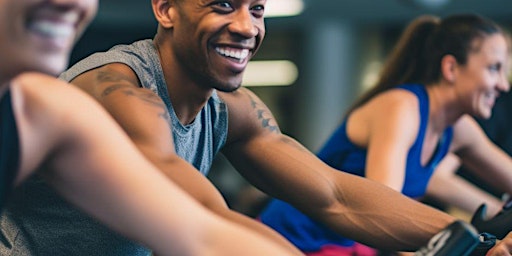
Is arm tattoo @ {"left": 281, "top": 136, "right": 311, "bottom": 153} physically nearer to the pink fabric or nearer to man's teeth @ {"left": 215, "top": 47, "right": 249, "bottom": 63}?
man's teeth @ {"left": 215, "top": 47, "right": 249, "bottom": 63}

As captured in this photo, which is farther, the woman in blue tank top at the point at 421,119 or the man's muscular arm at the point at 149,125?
the woman in blue tank top at the point at 421,119

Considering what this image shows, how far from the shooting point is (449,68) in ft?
10.3

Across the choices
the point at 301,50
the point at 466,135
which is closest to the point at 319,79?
the point at 301,50

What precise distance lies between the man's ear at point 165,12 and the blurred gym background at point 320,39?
5716mm

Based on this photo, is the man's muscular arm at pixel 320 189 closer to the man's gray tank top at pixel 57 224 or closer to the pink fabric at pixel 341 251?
the man's gray tank top at pixel 57 224

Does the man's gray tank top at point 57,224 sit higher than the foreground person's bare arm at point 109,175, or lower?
lower

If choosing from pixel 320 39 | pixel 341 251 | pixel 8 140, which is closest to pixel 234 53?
pixel 8 140

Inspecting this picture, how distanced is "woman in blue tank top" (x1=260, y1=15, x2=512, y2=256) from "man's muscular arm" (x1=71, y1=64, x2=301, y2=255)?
105 centimetres

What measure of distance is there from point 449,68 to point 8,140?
206 centimetres

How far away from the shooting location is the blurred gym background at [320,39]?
8109 mm

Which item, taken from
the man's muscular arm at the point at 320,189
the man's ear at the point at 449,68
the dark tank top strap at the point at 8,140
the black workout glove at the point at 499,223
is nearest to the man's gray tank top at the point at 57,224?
the man's muscular arm at the point at 320,189

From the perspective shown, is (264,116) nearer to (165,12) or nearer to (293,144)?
(293,144)

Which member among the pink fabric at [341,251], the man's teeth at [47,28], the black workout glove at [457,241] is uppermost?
the man's teeth at [47,28]

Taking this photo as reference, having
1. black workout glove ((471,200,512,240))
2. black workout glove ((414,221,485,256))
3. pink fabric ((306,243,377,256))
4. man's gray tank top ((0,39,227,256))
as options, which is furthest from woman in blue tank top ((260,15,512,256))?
black workout glove ((414,221,485,256))
